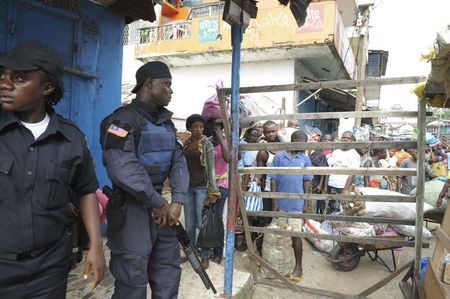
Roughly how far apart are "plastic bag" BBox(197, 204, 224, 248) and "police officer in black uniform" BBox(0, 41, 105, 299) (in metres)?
1.95

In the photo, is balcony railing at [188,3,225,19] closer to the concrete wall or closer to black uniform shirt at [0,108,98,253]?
the concrete wall

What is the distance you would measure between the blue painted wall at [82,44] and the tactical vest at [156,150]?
2336 millimetres

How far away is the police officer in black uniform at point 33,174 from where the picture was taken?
4.70 feet

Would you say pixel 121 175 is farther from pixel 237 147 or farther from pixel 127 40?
pixel 127 40

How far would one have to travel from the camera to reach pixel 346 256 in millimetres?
4793

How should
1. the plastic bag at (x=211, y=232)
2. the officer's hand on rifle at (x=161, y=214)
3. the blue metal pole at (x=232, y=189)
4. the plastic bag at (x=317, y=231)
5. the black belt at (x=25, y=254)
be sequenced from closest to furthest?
the black belt at (x=25, y=254) < the officer's hand on rifle at (x=161, y=214) < the blue metal pole at (x=232, y=189) < the plastic bag at (x=211, y=232) < the plastic bag at (x=317, y=231)

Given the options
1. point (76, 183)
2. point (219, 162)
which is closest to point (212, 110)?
point (219, 162)

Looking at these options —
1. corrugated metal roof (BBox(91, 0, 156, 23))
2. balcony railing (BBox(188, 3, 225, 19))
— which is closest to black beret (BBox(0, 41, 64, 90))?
corrugated metal roof (BBox(91, 0, 156, 23))

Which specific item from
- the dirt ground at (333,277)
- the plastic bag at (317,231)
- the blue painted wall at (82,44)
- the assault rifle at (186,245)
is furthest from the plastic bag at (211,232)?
the plastic bag at (317,231)

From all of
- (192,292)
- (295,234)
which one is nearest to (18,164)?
(192,292)

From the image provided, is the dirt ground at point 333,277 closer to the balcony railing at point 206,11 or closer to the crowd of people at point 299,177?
the crowd of people at point 299,177

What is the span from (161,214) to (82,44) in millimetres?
3129

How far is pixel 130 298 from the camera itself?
2041 mm

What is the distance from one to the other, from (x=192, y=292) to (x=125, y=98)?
9555 mm
